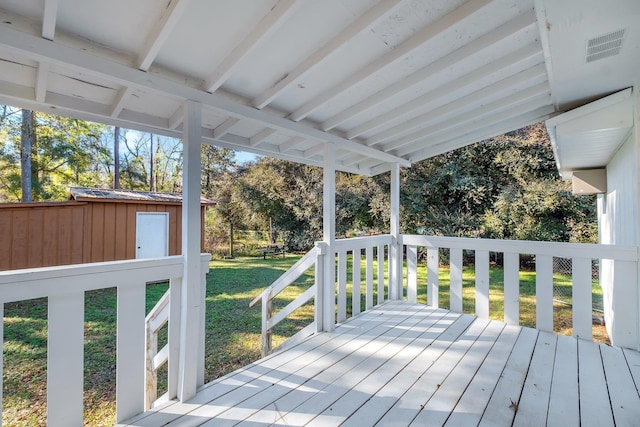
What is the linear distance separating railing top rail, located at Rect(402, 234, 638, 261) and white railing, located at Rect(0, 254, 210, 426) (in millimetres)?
2921

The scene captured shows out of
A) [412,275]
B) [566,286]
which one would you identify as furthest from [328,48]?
[566,286]

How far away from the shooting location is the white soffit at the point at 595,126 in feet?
7.69

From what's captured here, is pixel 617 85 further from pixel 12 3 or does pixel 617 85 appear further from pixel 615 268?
pixel 12 3

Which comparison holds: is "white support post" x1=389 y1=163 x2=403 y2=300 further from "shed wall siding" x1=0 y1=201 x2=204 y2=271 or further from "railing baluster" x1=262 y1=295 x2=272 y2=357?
"shed wall siding" x1=0 y1=201 x2=204 y2=271

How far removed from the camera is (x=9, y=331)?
390 cm

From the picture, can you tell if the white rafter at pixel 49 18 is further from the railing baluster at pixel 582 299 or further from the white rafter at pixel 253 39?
the railing baluster at pixel 582 299

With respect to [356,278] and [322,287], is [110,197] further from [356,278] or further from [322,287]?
[356,278]

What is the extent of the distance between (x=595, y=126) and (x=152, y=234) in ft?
23.9

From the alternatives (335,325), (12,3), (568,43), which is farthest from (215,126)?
(568,43)

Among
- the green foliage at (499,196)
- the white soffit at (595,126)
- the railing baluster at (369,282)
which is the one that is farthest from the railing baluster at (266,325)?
the green foliage at (499,196)

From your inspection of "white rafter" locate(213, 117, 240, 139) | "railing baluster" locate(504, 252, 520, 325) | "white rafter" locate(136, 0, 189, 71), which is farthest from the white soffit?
"white rafter" locate(136, 0, 189, 71)

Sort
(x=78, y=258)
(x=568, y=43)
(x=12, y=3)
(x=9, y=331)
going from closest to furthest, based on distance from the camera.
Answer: (x=12, y=3), (x=568, y=43), (x=9, y=331), (x=78, y=258)

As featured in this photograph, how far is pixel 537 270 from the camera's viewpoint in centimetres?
291

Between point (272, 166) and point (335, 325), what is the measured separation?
8.30m
